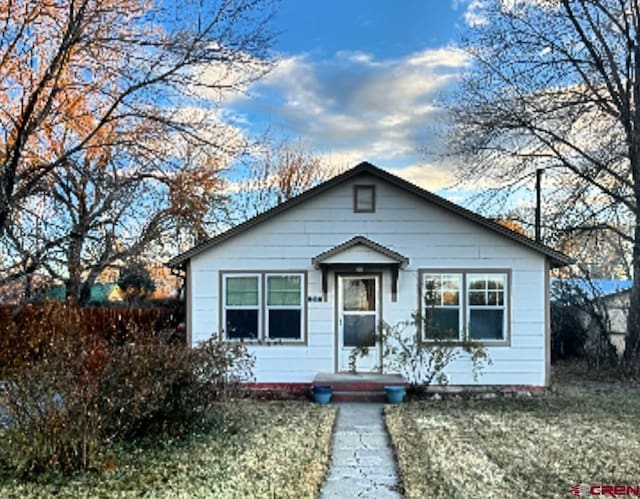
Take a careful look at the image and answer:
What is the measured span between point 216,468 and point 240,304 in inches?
225

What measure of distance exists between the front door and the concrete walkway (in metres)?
2.14

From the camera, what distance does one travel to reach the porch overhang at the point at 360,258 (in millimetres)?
11352

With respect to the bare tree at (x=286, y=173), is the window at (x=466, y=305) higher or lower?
lower

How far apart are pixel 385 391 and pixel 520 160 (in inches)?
339

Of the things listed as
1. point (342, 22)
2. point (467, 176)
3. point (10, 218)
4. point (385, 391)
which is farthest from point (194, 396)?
point (467, 176)

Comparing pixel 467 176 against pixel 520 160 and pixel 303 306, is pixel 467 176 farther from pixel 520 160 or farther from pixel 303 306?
pixel 303 306

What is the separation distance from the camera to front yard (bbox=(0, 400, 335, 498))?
18.0 feet

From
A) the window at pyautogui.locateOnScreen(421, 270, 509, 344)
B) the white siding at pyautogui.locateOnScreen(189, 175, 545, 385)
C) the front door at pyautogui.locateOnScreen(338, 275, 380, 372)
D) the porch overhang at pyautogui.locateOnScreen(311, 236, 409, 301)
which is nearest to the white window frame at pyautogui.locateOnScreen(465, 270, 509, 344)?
the window at pyautogui.locateOnScreen(421, 270, 509, 344)

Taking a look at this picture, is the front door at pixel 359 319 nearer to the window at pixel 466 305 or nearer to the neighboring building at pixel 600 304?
the window at pixel 466 305

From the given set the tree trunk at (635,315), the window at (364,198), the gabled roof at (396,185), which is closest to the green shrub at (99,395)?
the gabled roof at (396,185)

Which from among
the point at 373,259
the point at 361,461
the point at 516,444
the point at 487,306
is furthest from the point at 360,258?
the point at 361,461

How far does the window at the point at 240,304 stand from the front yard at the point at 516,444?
3.46m

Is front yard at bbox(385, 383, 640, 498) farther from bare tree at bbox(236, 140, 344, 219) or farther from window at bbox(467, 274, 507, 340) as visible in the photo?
bare tree at bbox(236, 140, 344, 219)

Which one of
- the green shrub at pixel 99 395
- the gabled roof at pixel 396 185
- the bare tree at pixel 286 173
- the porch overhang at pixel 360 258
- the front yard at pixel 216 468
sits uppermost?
the bare tree at pixel 286 173
